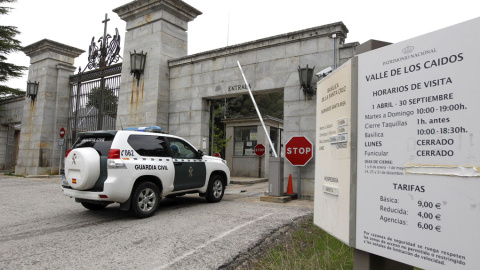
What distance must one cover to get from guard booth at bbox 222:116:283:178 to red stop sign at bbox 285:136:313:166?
8465 millimetres

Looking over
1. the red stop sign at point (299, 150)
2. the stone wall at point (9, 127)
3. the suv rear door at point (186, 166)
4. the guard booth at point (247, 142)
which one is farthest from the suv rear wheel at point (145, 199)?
the stone wall at point (9, 127)

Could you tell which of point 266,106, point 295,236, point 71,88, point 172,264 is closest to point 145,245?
point 172,264

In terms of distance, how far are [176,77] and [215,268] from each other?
378 inches

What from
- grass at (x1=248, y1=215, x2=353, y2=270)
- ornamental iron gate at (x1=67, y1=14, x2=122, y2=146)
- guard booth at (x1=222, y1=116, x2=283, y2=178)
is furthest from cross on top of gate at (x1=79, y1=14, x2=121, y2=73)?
grass at (x1=248, y1=215, x2=353, y2=270)

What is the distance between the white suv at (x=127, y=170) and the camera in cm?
606

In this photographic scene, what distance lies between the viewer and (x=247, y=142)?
61.2ft

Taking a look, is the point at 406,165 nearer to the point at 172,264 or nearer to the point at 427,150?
the point at 427,150

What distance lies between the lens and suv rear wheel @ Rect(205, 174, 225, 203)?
8.27 m

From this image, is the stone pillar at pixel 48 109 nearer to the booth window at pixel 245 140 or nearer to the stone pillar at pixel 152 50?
the stone pillar at pixel 152 50

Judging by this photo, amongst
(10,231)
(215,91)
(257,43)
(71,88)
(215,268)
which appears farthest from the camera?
(71,88)

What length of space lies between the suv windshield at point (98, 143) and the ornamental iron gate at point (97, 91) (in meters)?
7.93

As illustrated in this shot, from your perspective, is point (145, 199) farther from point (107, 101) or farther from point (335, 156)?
point (107, 101)

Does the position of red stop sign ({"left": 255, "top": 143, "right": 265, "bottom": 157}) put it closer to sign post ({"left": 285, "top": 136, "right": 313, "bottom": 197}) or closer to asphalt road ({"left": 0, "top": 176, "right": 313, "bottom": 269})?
sign post ({"left": 285, "top": 136, "right": 313, "bottom": 197})

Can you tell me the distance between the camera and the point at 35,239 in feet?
16.4
